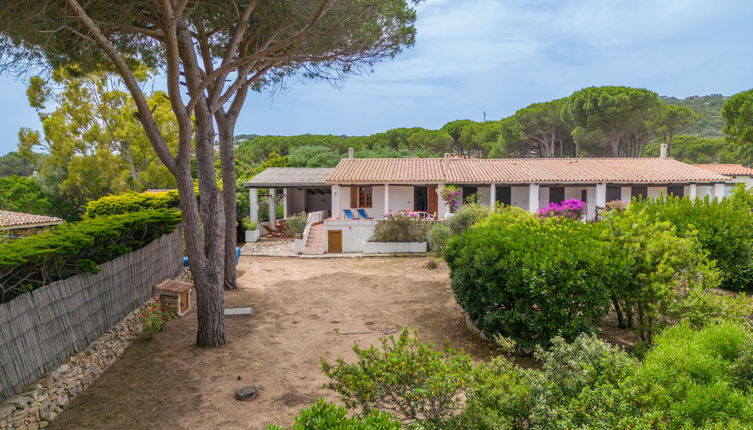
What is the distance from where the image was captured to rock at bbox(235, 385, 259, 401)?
575 centimetres

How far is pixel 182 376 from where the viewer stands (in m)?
6.53

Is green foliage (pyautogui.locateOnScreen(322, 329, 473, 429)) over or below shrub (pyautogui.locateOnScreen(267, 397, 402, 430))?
below

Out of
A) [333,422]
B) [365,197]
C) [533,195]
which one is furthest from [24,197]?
[333,422]

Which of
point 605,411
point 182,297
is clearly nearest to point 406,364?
point 605,411


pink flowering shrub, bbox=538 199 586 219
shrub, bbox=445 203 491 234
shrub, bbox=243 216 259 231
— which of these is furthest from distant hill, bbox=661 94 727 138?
shrub, bbox=243 216 259 231

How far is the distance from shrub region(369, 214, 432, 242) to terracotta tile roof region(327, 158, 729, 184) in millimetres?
4242

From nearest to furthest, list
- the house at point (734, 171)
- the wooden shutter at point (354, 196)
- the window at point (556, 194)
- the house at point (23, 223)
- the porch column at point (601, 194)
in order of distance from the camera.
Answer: the house at point (23, 223)
the porch column at point (601, 194)
the wooden shutter at point (354, 196)
the window at point (556, 194)
the house at point (734, 171)

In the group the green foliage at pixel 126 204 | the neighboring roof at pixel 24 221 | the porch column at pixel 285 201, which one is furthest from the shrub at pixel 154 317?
the porch column at pixel 285 201

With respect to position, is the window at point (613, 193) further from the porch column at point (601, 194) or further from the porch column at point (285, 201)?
the porch column at point (285, 201)

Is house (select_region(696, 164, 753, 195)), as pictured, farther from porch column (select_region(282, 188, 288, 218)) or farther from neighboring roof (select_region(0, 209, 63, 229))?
neighboring roof (select_region(0, 209, 63, 229))

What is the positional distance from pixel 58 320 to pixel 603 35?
1476cm

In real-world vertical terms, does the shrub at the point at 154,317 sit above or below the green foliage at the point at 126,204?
below

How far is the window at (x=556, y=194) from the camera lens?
26.2 m

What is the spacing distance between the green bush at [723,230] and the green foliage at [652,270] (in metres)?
1.81
